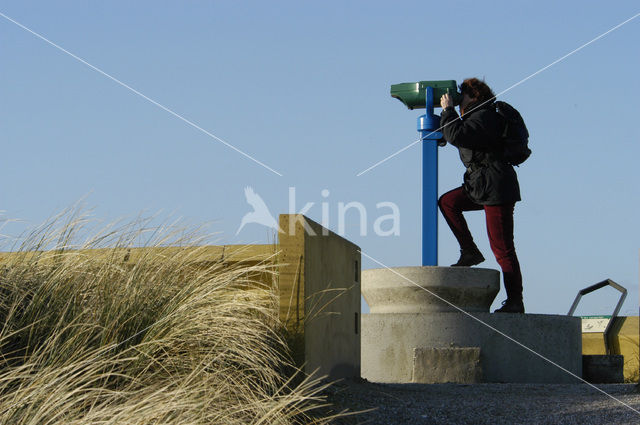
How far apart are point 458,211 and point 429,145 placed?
3.08ft

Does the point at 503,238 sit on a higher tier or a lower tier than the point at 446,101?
lower

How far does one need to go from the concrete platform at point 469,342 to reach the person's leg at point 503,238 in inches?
23.6

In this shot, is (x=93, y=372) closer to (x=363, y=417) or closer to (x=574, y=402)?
(x=363, y=417)

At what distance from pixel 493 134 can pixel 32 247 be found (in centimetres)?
376

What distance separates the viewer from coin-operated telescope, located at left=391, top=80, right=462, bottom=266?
7801 millimetres

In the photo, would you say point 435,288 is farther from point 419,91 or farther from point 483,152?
point 419,91

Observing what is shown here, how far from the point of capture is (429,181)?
7.89 m

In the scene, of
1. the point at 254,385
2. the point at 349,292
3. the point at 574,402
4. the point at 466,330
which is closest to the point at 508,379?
the point at 466,330

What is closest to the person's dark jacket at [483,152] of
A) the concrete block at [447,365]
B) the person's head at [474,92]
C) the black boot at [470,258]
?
the person's head at [474,92]

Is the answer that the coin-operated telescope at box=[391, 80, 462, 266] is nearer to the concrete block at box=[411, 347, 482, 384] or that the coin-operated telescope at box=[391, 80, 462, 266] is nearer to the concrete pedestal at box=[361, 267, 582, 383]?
the concrete pedestal at box=[361, 267, 582, 383]

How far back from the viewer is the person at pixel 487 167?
6.66m

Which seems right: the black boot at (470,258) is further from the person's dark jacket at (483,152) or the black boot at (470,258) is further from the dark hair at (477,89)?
the dark hair at (477,89)

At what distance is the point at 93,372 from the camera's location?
370 centimetres

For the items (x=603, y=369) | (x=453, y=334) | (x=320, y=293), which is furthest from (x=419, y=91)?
(x=320, y=293)
